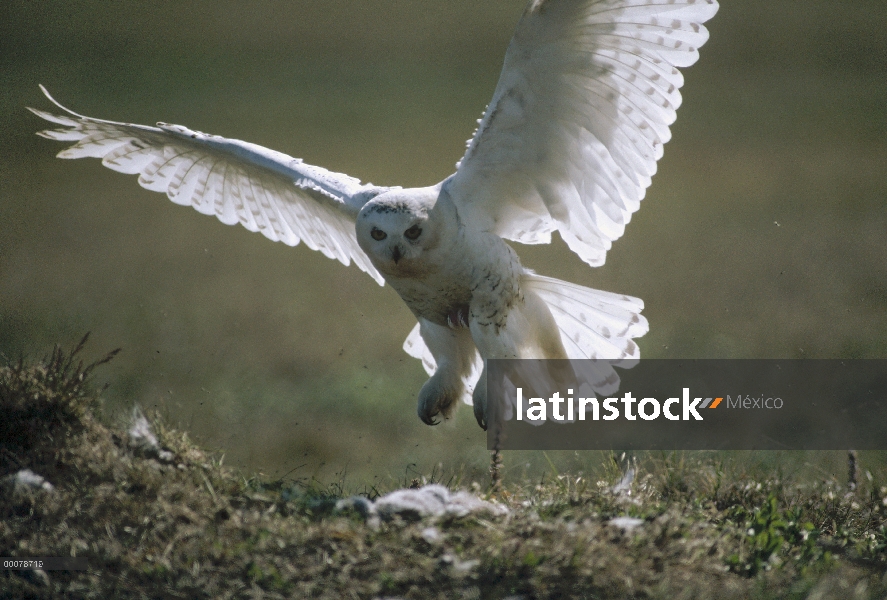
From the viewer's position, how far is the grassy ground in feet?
11.3

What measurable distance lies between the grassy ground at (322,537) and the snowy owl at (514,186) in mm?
1124

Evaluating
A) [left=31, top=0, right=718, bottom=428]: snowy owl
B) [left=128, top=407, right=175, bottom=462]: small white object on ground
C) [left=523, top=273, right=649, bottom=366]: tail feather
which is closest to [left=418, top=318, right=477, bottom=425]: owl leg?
[left=31, top=0, right=718, bottom=428]: snowy owl

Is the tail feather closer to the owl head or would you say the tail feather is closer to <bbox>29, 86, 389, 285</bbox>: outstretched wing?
the owl head

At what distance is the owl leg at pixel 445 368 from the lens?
5.40 metres

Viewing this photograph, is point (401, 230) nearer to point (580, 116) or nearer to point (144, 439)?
point (580, 116)

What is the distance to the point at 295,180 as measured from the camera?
5645 mm

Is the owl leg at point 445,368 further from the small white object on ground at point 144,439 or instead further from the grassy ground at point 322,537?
the small white object on ground at point 144,439

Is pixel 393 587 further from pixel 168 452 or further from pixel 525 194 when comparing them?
pixel 525 194

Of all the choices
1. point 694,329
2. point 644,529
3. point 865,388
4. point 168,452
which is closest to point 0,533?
point 168,452

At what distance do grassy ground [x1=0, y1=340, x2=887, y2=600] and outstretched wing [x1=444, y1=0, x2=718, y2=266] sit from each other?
5.13ft

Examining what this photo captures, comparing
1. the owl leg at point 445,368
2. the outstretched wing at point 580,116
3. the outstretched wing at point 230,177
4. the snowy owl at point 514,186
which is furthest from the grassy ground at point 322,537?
the outstretched wing at point 230,177

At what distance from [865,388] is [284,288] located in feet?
27.1

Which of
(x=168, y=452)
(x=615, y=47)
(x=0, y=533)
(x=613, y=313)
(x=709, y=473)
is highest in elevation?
(x=615, y=47)

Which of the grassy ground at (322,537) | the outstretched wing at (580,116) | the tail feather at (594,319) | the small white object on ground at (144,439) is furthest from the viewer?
the tail feather at (594,319)
